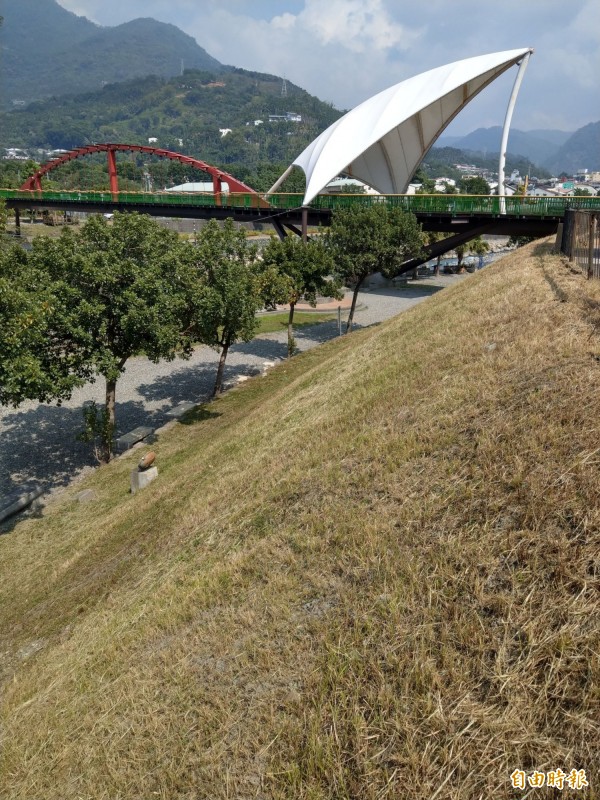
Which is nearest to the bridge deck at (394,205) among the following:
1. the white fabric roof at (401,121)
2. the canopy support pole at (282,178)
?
the white fabric roof at (401,121)

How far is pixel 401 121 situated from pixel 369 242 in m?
17.0

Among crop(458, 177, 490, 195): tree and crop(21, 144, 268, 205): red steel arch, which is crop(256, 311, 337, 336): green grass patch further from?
crop(458, 177, 490, 195): tree

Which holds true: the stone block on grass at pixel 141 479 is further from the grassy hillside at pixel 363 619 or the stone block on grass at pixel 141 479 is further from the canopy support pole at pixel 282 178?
the canopy support pole at pixel 282 178

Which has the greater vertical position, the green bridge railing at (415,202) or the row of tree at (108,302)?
the green bridge railing at (415,202)

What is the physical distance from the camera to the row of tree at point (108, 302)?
11.7 meters

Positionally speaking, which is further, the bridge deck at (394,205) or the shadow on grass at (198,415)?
the bridge deck at (394,205)

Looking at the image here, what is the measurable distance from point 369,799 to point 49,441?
16.6 metres

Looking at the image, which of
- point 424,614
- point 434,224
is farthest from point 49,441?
point 434,224

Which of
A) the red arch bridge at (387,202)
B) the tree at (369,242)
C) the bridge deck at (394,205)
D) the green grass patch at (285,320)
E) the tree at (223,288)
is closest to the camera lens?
the tree at (223,288)

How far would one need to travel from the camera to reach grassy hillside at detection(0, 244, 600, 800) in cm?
352

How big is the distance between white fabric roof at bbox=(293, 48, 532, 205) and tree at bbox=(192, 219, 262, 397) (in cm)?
2259

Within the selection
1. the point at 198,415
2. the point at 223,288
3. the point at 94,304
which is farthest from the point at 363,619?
the point at 223,288

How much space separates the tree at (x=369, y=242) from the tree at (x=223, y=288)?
27.3 ft

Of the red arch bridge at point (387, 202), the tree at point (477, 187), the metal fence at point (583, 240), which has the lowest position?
the metal fence at point (583, 240)
